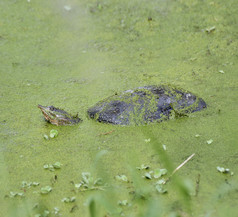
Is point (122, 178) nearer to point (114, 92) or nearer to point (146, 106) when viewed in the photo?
point (146, 106)

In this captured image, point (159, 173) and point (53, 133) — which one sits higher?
point (159, 173)

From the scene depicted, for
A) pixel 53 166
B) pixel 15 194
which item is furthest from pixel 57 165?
pixel 15 194

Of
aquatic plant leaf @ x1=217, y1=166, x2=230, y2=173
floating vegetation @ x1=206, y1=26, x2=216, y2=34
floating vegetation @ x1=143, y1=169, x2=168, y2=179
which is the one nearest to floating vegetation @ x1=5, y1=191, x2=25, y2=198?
floating vegetation @ x1=143, y1=169, x2=168, y2=179

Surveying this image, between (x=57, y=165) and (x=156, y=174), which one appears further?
(x=57, y=165)

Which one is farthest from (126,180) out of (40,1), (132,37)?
(40,1)

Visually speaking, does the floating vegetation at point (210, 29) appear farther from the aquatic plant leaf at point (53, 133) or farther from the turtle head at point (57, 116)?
the aquatic plant leaf at point (53, 133)

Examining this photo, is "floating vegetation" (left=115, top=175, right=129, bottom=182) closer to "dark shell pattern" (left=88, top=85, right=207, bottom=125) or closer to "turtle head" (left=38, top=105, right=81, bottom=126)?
"dark shell pattern" (left=88, top=85, right=207, bottom=125)

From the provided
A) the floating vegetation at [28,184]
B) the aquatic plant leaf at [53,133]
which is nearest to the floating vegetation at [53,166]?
the floating vegetation at [28,184]
